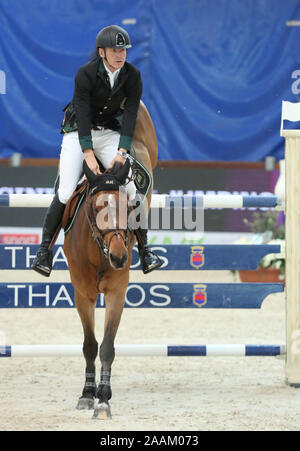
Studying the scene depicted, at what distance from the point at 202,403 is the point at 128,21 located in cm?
585

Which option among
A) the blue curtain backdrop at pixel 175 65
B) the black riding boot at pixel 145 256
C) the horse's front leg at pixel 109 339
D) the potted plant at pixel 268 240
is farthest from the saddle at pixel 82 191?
the blue curtain backdrop at pixel 175 65

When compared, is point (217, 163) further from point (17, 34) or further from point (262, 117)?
point (17, 34)

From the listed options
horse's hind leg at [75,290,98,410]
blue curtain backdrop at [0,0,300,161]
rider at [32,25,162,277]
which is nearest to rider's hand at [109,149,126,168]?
rider at [32,25,162,277]

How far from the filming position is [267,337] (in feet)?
21.5

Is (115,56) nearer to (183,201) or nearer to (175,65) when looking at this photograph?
(183,201)

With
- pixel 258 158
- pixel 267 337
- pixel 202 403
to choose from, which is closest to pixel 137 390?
pixel 202 403

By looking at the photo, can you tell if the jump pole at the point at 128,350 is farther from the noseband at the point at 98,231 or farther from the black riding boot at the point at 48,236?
the noseband at the point at 98,231

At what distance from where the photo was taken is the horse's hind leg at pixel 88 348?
430 cm

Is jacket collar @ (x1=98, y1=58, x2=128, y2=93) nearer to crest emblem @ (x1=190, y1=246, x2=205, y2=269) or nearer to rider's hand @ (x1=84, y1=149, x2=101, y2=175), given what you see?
rider's hand @ (x1=84, y1=149, x2=101, y2=175)

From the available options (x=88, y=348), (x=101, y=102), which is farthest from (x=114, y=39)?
(x=88, y=348)

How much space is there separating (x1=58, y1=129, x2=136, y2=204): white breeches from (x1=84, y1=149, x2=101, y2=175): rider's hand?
0.22 meters

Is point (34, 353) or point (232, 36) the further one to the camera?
point (232, 36)

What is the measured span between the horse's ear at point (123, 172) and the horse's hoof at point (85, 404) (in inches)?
47.6

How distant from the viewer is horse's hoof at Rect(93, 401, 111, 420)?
4.04m
